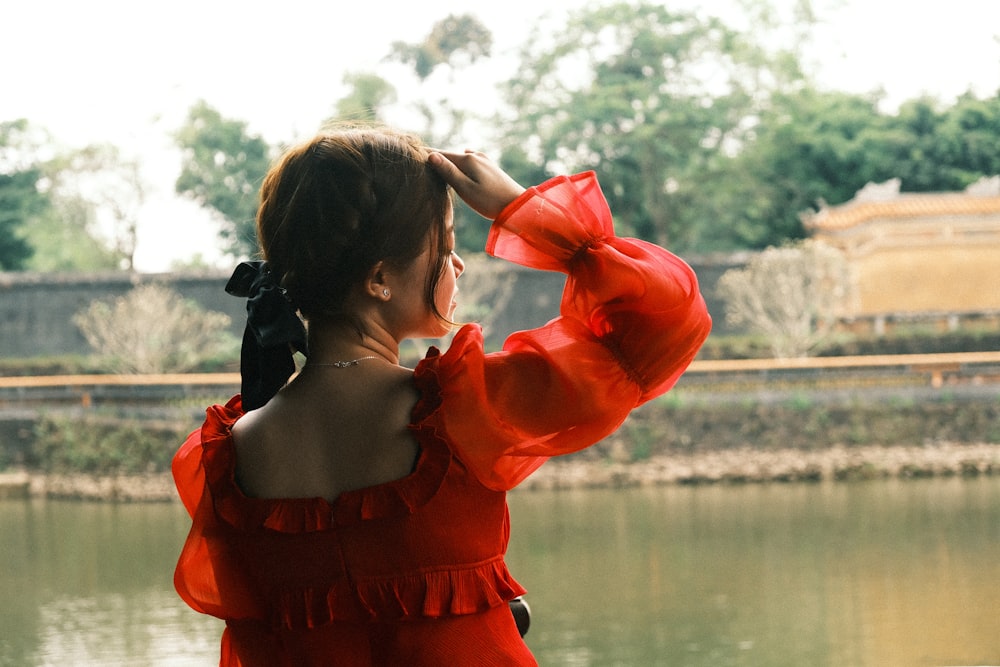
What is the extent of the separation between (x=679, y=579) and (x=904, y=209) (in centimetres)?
393

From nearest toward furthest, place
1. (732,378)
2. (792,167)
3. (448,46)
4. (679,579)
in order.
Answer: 1. (679,579)
2. (732,378)
3. (792,167)
4. (448,46)

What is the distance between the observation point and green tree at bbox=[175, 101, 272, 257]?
8.28m

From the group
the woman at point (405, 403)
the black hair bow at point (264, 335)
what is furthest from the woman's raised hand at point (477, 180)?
the black hair bow at point (264, 335)

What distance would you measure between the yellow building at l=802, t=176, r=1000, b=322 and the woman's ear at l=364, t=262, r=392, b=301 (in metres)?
7.85

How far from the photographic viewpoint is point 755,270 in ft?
25.8

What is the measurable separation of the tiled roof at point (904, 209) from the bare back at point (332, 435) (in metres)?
7.87

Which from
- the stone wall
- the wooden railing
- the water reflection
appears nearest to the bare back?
the water reflection

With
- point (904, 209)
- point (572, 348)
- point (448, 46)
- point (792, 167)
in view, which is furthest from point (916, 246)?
point (572, 348)

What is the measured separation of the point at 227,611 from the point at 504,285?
743cm

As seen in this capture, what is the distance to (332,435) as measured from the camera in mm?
535

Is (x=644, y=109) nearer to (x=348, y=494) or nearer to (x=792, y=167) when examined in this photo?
(x=792, y=167)

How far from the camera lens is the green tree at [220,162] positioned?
8281 millimetres

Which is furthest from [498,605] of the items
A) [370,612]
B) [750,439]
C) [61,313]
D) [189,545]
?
[61,313]

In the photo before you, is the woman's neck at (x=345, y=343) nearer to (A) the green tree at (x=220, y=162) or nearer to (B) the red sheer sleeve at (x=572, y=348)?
(B) the red sheer sleeve at (x=572, y=348)
